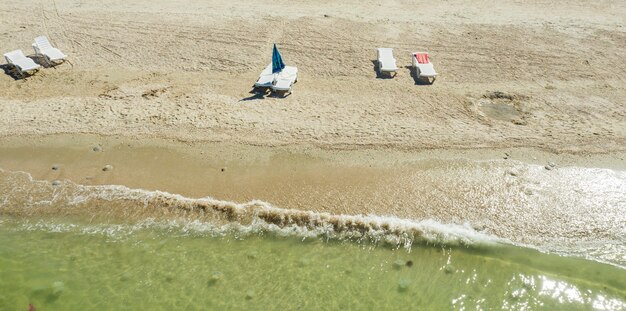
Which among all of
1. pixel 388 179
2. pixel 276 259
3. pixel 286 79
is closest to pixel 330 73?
pixel 286 79

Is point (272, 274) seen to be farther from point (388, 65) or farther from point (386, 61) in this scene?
point (386, 61)

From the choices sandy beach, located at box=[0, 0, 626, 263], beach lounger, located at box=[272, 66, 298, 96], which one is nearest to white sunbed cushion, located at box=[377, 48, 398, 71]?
sandy beach, located at box=[0, 0, 626, 263]

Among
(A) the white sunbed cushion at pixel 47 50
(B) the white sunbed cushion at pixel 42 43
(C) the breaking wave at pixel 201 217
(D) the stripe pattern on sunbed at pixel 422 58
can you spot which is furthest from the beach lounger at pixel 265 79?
(B) the white sunbed cushion at pixel 42 43

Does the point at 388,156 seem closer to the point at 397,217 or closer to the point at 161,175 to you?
the point at 397,217

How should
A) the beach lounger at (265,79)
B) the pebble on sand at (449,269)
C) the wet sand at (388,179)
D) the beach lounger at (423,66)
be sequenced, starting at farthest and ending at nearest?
1. the beach lounger at (423,66)
2. the beach lounger at (265,79)
3. the wet sand at (388,179)
4. the pebble on sand at (449,269)

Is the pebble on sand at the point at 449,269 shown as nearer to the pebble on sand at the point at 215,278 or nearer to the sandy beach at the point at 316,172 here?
the sandy beach at the point at 316,172

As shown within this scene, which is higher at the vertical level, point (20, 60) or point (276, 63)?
point (276, 63)
